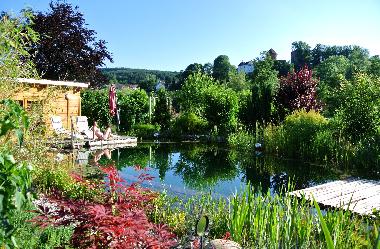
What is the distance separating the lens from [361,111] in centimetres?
1048

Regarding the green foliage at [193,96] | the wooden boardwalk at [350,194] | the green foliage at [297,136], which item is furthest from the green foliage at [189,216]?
the green foliage at [193,96]

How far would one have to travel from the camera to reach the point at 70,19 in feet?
60.8

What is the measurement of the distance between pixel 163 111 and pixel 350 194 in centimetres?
1318

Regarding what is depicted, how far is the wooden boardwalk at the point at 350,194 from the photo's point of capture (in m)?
5.64

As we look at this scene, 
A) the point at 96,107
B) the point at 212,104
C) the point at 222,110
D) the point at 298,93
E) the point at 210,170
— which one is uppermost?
the point at 298,93

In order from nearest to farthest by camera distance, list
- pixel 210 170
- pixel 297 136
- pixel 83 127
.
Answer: pixel 210 170 → pixel 297 136 → pixel 83 127

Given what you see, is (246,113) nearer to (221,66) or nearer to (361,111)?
(361,111)

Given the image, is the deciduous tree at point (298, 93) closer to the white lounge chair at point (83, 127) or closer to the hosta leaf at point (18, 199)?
the white lounge chair at point (83, 127)

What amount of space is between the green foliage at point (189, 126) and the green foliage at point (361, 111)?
770cm

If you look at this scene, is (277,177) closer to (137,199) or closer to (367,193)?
(367,193)

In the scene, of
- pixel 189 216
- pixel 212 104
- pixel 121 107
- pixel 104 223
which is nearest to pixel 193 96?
pixel 212 104

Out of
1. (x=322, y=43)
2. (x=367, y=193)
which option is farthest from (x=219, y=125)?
(x=322, y=43)

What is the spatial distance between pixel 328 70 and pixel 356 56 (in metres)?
15.1

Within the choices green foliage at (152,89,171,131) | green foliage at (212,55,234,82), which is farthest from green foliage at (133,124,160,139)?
green foliage at (212,55,234,82)
